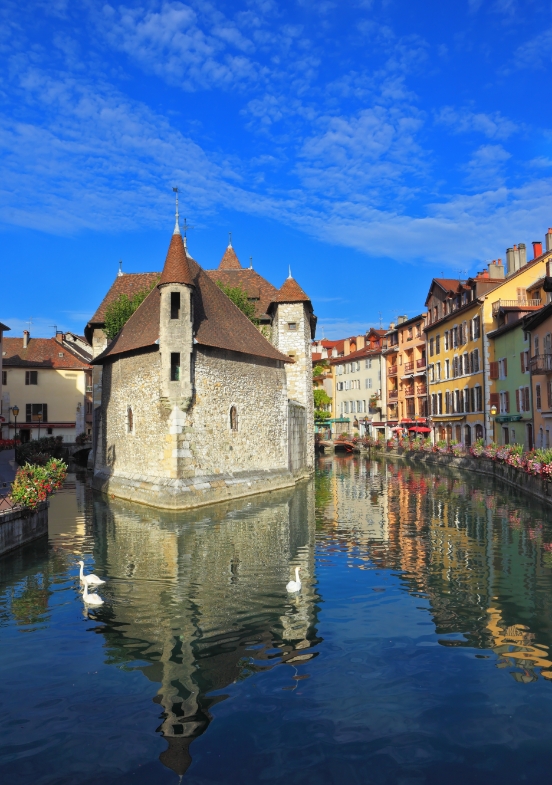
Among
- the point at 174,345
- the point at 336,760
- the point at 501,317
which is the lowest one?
the point at 336,760

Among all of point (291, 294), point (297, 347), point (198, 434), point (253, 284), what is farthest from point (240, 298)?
point (198, 434)

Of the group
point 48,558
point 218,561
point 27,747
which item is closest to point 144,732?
point 27,747

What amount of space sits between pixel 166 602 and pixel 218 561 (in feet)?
10.6

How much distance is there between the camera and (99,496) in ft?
89.3

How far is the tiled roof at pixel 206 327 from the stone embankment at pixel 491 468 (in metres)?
11.8

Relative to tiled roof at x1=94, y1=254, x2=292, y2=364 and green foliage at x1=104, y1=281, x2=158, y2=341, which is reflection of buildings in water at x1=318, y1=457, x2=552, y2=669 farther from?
green foliage at x1=104, y1=281, x2=158, y2=341

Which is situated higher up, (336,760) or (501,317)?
(501,317)

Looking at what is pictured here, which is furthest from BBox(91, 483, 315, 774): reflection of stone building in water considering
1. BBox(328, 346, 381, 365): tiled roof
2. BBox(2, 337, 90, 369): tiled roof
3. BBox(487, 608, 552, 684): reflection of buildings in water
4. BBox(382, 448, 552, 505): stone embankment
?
BBox(328, 346, 381, 365): tiled roof

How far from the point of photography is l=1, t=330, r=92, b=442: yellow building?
52.1 meters

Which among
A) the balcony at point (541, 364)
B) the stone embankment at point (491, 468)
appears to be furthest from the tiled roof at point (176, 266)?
the balcony at point (541, 364)

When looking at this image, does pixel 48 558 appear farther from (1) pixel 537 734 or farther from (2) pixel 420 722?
(1) pixel 537 734

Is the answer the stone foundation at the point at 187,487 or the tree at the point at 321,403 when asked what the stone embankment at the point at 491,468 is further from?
the tree at the point at 321,403

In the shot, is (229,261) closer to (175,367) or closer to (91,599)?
(175,367)

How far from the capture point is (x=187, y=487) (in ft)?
73.9
